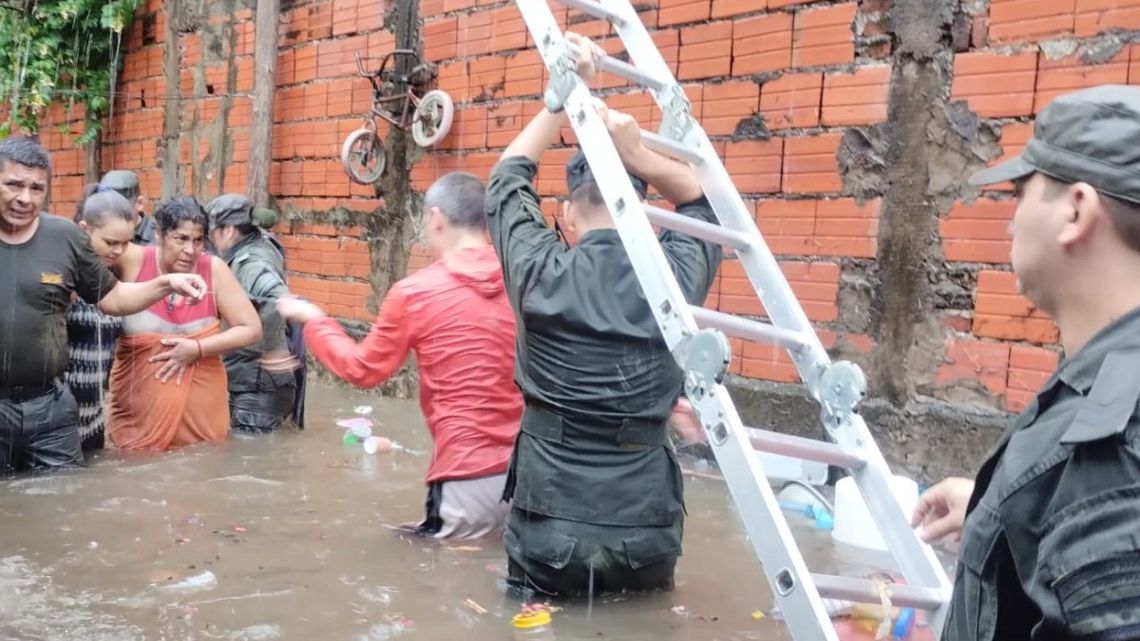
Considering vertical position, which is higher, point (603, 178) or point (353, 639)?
point (603, 178)

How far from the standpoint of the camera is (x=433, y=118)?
6.03m

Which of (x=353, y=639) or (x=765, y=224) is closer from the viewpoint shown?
(x=353, y=639)

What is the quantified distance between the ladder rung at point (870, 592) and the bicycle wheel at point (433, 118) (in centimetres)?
449

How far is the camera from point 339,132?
686 centimetres

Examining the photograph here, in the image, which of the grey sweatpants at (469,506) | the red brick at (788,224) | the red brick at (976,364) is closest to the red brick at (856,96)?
the red brick at (788,224)

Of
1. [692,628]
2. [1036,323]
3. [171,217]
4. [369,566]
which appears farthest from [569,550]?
[171,217]

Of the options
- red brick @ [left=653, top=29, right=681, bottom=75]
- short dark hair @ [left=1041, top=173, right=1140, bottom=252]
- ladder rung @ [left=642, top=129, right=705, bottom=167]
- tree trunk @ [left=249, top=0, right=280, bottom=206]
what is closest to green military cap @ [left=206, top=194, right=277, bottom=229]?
tree trunk @ [left=249, top=0, right=280, bottom=206]

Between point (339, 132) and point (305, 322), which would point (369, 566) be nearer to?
point (305, 322)

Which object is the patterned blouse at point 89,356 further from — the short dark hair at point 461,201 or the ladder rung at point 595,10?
the ladder rung at point 595,10

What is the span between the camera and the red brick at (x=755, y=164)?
14.2 ft

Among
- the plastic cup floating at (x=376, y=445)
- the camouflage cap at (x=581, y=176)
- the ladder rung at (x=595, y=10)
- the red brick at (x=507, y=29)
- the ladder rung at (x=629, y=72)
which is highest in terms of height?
the red brick at (x=507, y=29)

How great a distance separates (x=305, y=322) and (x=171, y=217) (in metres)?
1.68

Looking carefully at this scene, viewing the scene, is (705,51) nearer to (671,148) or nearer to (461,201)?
(461,201)

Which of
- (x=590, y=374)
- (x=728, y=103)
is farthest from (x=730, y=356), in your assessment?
(x=728, y=103)
